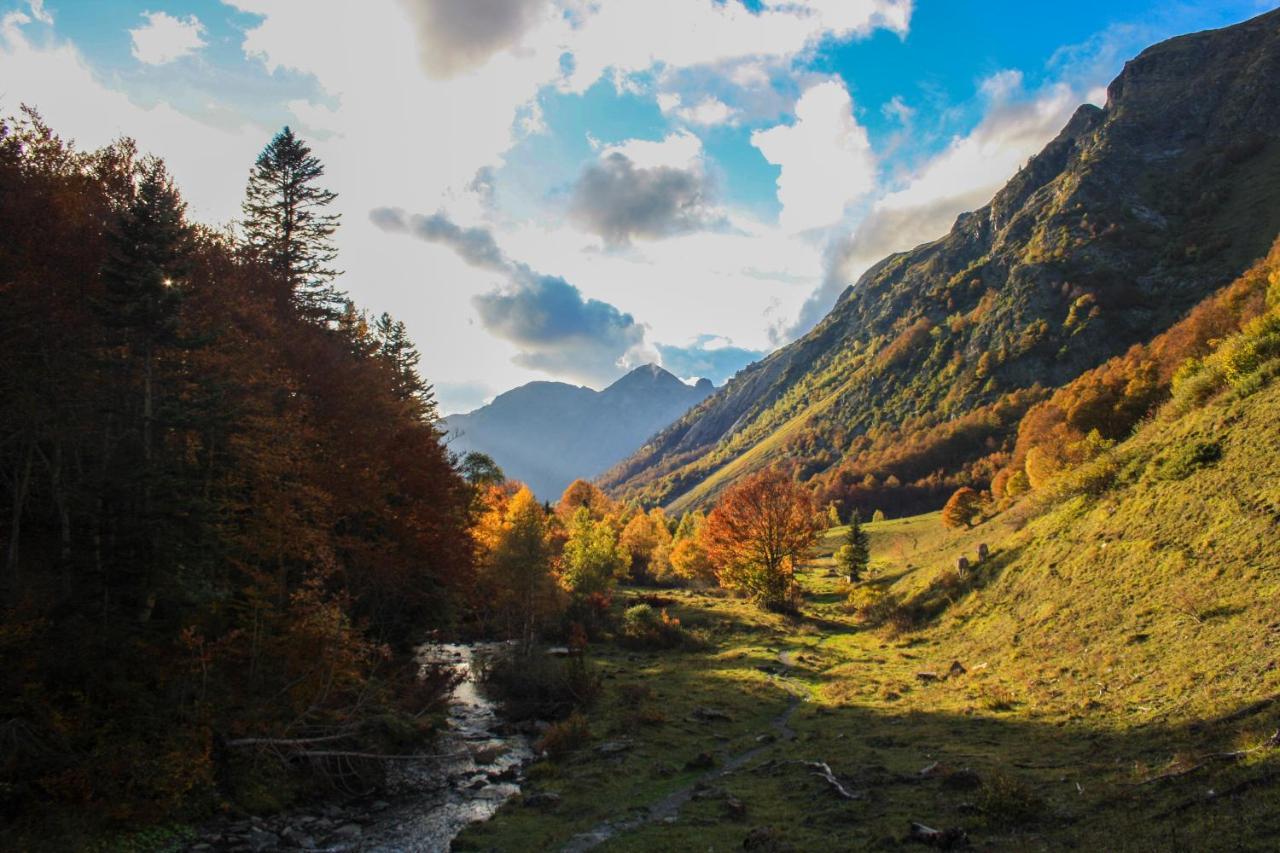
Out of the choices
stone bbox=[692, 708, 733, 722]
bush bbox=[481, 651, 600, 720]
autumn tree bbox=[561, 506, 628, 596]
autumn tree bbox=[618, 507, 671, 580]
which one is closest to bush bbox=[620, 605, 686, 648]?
autumn tree bbox=[561, 506, 628, 596]

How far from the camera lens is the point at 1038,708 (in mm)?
22469

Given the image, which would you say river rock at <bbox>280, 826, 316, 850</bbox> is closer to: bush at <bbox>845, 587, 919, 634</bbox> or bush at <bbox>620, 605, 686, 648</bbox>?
bush at <bbox>620, 605, 686, 648</bbox>

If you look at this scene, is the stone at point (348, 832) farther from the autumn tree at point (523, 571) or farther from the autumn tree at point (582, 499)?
the autumn tree at point (582, 499)

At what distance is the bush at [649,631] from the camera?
5469cm

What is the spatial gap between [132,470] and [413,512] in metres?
17.6

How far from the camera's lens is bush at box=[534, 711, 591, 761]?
28.0m

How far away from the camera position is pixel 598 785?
75.0 ft

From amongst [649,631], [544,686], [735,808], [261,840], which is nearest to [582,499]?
[649,631]

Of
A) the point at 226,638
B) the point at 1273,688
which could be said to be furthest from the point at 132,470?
the point at 1273,688

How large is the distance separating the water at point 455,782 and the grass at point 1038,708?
5.72ft

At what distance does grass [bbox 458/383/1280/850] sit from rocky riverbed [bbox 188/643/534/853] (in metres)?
1.91

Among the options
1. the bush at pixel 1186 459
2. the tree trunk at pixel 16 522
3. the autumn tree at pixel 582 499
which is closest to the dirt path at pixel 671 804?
the tree trunk at pixel 16 522

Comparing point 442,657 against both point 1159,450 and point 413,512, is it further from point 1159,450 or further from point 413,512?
point 1159,450

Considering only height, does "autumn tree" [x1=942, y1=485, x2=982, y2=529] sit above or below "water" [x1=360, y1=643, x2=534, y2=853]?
above
